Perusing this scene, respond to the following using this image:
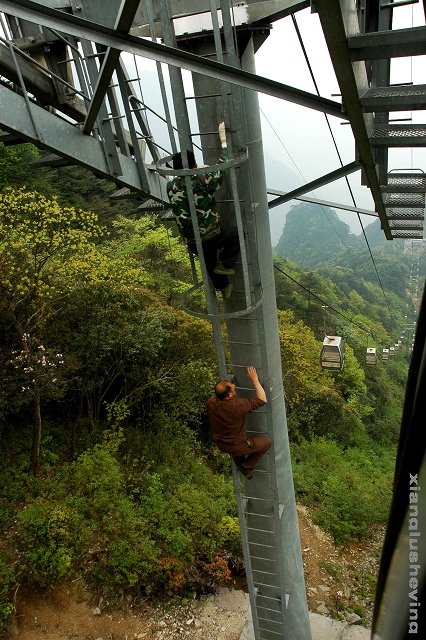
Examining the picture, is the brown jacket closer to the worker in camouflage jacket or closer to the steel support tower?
the steel support tower

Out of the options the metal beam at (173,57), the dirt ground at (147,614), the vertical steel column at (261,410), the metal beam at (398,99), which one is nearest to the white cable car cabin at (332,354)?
the dirt ground at (147,614)

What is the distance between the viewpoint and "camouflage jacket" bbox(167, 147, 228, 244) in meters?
4.19

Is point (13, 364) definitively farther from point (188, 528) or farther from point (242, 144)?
point (242, 144)

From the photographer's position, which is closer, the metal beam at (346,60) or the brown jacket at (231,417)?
the metal beam at (346,60)

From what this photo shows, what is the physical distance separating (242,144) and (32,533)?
8.57 m

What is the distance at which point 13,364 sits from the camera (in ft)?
34.2

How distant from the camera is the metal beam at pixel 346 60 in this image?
8.53 feet

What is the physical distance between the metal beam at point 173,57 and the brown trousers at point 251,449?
10.7 ft

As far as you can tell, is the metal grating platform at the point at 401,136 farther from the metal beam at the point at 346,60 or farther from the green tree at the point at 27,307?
the green tree at the point at 27,307

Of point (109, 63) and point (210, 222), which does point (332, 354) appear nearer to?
point (210, 222)

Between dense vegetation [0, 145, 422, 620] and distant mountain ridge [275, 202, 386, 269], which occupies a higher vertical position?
dense vegetation [0, 145, 422, 620]

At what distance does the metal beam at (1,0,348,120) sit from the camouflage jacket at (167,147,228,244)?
0.80m

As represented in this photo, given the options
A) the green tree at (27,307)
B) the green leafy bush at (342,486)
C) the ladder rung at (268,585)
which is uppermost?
the green tree at (27,307)

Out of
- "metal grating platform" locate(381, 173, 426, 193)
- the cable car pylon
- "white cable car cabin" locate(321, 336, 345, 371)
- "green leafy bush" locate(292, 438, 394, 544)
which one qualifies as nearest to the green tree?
the cable car pylon
